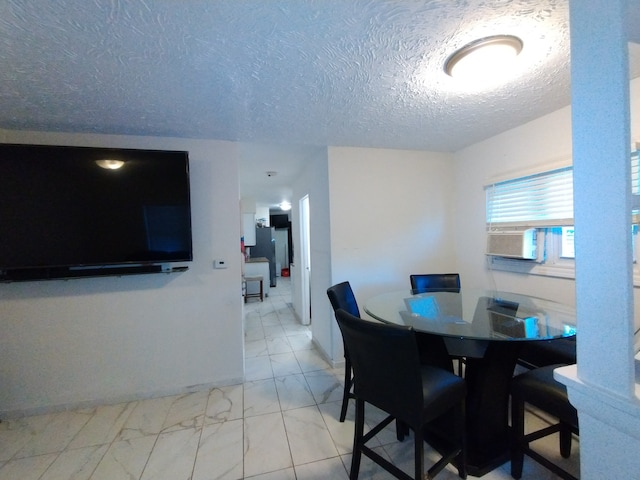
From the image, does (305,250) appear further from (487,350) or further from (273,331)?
(487,350)

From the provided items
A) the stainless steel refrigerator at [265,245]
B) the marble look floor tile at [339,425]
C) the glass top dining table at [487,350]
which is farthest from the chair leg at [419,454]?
the stainless steel refrigerator at [265,245]

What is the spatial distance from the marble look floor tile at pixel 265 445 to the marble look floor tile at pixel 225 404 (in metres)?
0.16

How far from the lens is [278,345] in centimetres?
340

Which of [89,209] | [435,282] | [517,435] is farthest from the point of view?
[435,282]

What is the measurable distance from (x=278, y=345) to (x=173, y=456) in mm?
1760

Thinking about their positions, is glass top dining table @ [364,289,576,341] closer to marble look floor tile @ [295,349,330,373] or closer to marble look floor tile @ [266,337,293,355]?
marble look floor tile @ [295,349,330,373]

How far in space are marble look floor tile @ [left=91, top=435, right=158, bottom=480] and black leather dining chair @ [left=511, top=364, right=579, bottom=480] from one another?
85.4 inches

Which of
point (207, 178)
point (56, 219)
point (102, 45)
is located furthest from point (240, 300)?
point (102, 45)

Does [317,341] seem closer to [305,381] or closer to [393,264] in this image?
[305,381]

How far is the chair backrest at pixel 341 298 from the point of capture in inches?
77.0

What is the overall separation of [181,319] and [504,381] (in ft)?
8.19

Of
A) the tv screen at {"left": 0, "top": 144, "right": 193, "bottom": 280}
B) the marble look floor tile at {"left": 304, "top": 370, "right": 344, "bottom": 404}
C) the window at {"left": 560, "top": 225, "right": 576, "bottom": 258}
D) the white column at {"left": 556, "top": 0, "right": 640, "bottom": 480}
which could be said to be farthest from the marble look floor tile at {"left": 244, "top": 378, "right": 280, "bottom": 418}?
the window at {"left": 560, "top": 225, "right": 576, "bottom": 258}

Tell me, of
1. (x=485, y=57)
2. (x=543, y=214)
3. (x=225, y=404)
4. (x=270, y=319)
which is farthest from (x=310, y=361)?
(x=485, y=57)

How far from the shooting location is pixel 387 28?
114cm
